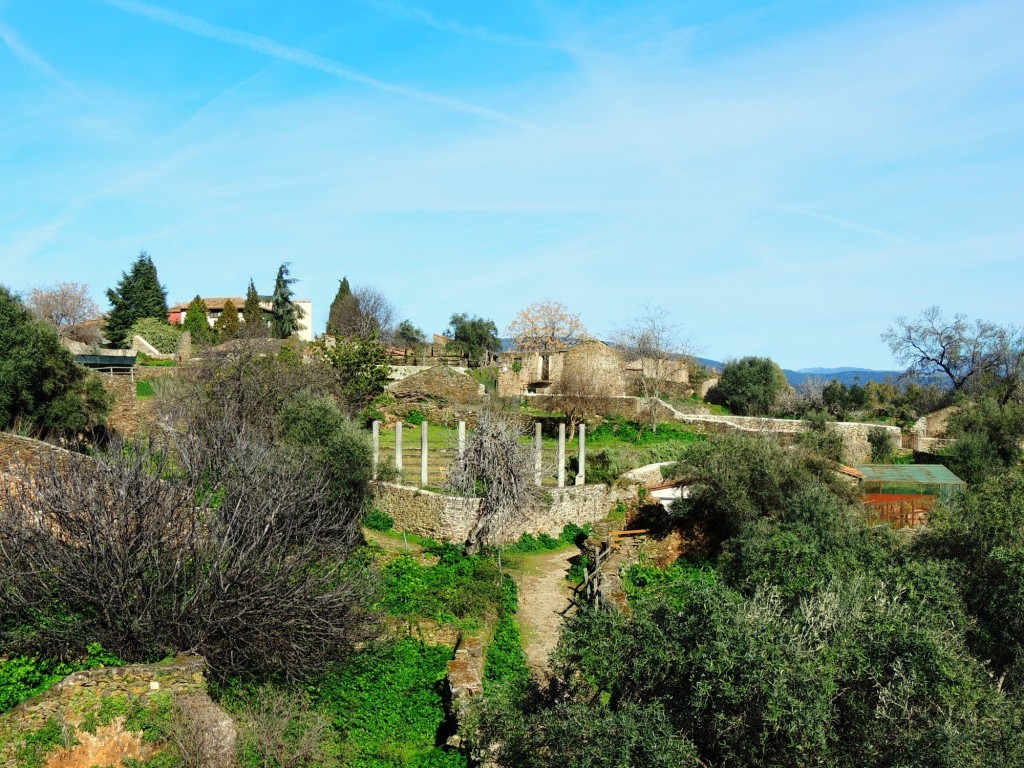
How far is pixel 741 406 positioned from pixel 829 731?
37.6 m

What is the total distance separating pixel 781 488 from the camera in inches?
837

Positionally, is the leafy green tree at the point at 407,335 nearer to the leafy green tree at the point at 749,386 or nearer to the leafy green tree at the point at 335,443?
the leafy green tree at the point at 749,386

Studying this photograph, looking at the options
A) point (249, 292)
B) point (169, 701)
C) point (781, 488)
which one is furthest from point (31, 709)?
point (249, 292)

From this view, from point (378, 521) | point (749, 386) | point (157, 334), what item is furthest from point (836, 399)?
point (157, 334)

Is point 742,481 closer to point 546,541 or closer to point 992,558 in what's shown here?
point 546,541

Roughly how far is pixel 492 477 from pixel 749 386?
27566 mm

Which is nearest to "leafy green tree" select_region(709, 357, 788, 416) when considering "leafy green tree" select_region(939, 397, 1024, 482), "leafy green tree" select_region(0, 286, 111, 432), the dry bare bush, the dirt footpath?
"leafy green tree" select_region(939, 397, 1024, 482)

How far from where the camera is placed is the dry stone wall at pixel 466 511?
21.6 metres

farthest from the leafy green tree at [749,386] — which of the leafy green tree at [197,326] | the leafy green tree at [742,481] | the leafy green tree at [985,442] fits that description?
the leafy green tree at [197,326]

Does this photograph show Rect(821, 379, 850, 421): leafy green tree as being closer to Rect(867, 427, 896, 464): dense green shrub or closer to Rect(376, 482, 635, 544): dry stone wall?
Rect(867, 427, 896, 464): dense green shrub

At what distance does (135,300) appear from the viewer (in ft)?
180

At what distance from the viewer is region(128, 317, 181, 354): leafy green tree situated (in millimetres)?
48875

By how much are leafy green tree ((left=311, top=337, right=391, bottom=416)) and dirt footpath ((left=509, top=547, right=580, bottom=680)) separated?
12.0 metres

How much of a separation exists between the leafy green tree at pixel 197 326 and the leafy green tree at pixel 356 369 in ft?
54.9
